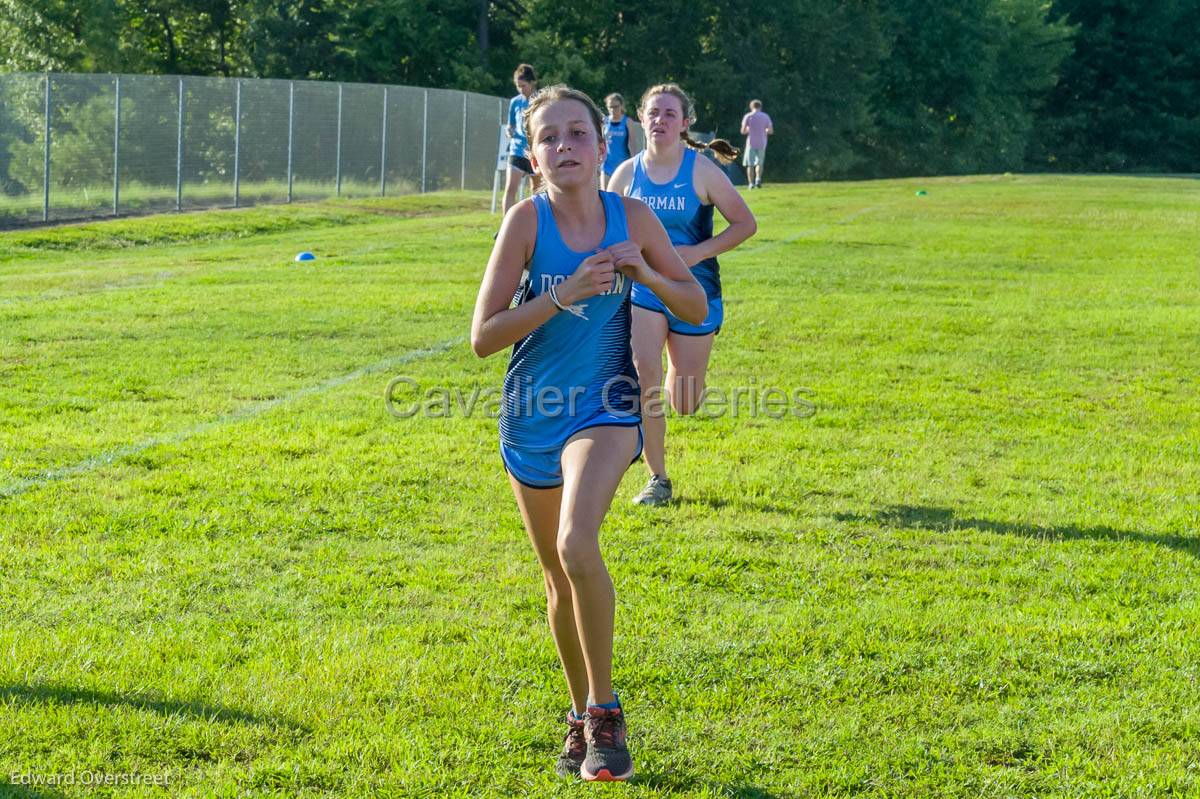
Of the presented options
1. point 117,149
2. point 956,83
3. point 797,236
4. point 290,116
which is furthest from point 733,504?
point 956,83

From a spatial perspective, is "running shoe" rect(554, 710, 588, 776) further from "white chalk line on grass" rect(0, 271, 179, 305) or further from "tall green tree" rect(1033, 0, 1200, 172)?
"tall green tree" rect(1033, 0, 1200, 172)

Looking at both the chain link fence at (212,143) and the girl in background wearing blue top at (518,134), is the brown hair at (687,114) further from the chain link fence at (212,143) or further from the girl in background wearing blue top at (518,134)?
the chain link fence at (212,143)

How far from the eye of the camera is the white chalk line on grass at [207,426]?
22.9 ft

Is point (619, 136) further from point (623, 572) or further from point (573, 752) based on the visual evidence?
point (573, 752)

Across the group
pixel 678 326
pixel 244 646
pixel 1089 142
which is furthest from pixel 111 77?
pixel 1089 142

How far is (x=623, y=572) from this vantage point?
229 inches

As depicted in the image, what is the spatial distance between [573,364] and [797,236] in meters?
19.4

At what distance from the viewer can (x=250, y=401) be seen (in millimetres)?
9141

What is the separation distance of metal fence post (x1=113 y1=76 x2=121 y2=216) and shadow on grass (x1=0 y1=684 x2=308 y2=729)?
20340 millimetres

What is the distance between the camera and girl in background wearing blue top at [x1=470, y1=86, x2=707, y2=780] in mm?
3887

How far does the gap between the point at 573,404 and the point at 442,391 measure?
18.5 feet

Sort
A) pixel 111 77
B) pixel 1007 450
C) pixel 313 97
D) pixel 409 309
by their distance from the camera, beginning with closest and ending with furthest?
pixel 1007 450, pixel 409 309, pixel 111 77, pixel 313 97

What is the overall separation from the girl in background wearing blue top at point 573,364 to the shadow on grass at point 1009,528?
2.90m

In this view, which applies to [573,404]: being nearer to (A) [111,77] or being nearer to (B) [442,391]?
(B) [442,391]
